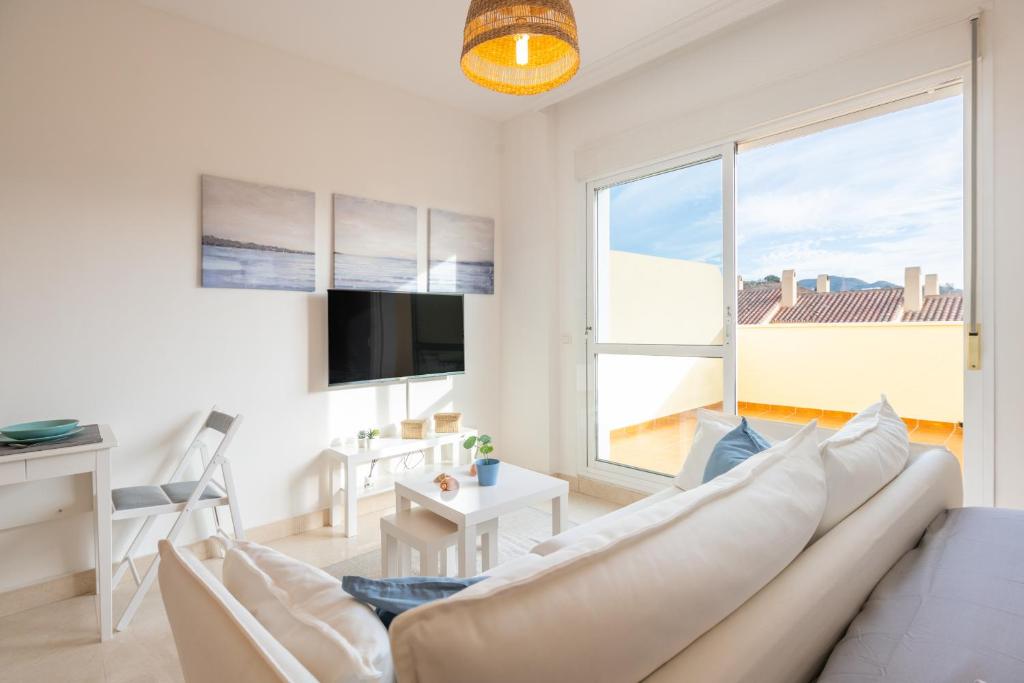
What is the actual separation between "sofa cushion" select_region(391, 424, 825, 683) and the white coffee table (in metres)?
1.32

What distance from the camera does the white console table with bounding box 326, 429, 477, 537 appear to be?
9.98 ft

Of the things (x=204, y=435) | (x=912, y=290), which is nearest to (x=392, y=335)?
(x=204, y=435)

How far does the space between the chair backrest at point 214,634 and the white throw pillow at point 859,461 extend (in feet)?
3.25

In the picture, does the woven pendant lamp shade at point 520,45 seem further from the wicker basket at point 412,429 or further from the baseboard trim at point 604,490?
the baseboard trim at point 604,490

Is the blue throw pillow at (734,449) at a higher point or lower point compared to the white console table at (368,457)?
higher

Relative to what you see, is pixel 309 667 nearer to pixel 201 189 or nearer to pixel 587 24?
pixel 201 189

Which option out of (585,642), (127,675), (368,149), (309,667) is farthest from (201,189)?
(585,642)

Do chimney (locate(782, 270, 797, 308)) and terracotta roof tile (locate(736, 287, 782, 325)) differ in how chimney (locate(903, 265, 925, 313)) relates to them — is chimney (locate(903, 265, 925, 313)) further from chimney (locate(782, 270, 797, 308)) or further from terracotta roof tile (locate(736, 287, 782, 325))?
terracotta roof tile (locate(736, 287, 782, 325))

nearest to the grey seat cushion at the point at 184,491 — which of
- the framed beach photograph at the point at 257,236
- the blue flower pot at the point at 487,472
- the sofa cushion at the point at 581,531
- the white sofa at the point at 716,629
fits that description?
the framed beach photograph at the point at 257,236

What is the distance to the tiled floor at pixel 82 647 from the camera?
1.87 metres

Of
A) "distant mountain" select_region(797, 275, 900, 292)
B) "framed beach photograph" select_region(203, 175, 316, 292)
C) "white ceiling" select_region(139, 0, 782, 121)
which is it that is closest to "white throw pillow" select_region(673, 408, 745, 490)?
"distant mountain" select_region(797, 275, 900, 292)

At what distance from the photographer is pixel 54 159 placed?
2.38 meters

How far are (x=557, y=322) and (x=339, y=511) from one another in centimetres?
200

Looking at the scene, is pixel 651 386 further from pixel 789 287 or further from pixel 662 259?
pixel 789 287
